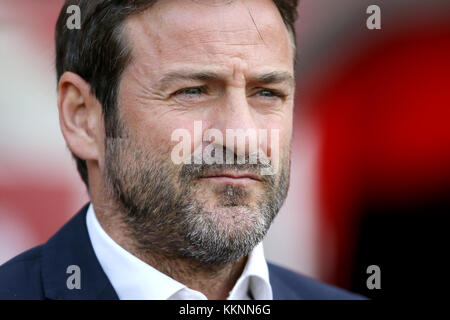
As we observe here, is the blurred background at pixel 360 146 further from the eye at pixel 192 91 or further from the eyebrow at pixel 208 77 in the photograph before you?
the eye at pixel 192 91

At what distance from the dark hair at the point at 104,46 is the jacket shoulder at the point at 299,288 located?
106cm

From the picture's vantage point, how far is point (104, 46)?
2406 millimetres

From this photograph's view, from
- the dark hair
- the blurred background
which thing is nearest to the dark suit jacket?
the dark hair

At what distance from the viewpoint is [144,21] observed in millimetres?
2293

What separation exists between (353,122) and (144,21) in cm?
238

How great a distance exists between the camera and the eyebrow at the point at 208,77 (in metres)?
2.21

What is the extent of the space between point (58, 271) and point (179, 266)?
0.46m

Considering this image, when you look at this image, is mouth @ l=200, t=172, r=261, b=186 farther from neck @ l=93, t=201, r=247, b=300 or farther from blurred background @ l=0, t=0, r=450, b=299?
blurred background @ l=0, t=0, r=450, b=299

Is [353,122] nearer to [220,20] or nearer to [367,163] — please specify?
[367,163]

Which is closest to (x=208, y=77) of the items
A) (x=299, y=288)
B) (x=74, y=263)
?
(x=74, y=263)

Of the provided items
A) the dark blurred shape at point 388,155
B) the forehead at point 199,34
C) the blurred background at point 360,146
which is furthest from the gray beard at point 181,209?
the dark blurred shape at point 388,155

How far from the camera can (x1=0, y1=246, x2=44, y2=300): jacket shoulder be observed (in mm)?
2285

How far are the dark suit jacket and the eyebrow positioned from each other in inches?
27.1
